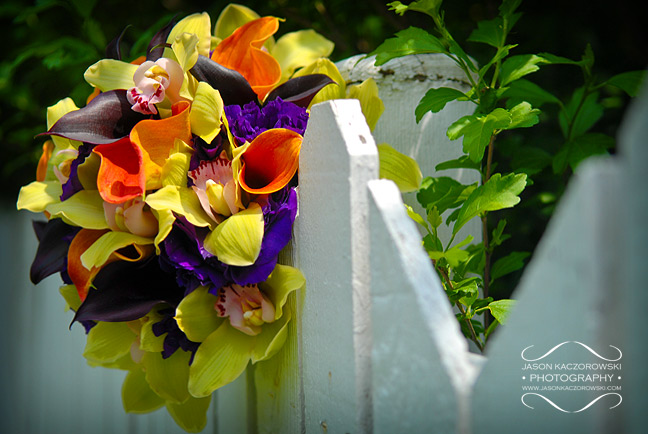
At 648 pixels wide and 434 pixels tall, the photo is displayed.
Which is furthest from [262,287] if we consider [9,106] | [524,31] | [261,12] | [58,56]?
[9,106]

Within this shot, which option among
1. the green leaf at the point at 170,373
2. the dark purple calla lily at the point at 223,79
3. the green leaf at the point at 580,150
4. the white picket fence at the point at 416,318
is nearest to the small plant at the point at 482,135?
the green leaf at the point at 580,150

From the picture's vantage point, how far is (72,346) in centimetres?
166

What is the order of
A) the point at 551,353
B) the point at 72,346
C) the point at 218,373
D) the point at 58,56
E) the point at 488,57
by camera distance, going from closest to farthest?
the point at 551,353 → the point at 218,373 → the point at 58,56 → the point at 488,57 → the point at 72,346

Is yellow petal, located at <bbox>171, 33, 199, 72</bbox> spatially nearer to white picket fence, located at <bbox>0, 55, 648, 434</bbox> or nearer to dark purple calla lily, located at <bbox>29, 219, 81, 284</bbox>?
white picket fence, located at <bbox>0, 55, 648, 434</bbox>

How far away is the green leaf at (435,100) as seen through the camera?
2.79ft

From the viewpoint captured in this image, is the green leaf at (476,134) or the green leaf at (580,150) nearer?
the green leaf at (476,134)

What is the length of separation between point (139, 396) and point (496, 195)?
72 cm

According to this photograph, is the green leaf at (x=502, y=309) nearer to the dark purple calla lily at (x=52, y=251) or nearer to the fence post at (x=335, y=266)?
the fence post at (x=335, y=266)

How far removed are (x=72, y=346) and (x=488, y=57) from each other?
1.42 metres

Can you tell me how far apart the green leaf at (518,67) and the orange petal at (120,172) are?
57cm

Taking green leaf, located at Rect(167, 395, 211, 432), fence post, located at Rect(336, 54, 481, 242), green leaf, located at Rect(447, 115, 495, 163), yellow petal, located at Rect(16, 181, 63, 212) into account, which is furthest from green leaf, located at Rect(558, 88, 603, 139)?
yellow petal, located at Rect(16, 181, 63, 212)

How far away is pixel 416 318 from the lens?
0.59 meters

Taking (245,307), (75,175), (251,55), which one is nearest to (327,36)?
(251,55)

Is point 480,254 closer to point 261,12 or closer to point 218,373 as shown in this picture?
point 218,373
